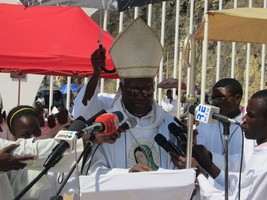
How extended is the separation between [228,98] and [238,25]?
2.19 feet

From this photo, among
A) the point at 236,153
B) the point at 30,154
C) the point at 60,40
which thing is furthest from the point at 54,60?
the point at 30,154

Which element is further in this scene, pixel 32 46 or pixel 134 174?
pixel 32 46

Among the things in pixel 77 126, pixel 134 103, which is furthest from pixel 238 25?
pixel 77 126

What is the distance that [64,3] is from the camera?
12.5 feet

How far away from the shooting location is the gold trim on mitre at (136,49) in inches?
146

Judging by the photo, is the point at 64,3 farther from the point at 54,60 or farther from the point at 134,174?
the point at 54,60

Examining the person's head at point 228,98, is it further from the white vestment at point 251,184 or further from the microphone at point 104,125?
the microphone at point 104,125

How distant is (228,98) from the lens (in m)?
4.83

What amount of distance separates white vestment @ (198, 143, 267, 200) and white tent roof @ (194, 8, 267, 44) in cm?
117

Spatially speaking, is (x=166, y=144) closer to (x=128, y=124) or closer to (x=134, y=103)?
(x=128, y=124)

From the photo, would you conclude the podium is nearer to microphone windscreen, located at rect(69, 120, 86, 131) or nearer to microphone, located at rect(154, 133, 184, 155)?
microphone windscreen, located at rect(69, 120, 86, 131)

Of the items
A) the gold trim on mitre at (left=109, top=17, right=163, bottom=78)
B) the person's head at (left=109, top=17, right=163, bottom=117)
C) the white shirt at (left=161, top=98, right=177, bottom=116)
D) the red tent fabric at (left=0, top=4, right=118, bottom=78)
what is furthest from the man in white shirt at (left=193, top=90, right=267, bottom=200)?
the white shirt at (left=161, top=98, right=177, bottom=116)

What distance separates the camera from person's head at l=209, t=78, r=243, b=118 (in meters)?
4.79

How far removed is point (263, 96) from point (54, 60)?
9.72 feet
